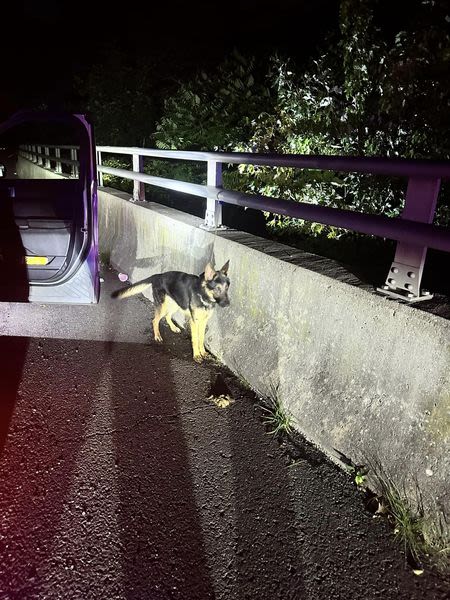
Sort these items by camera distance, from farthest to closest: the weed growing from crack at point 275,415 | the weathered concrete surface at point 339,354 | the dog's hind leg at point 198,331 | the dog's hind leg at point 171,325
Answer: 1. the dog's hind leg at point 171,325
2. the dog's hind leg at point 198,331
3. the weed growing from crack at point 275,415
4. the weathered concrete surface at point 339,354

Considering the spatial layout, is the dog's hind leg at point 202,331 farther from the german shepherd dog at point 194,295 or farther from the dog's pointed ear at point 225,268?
the dog's pointed ear at point 225,268

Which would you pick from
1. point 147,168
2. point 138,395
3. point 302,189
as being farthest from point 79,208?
point 147,168

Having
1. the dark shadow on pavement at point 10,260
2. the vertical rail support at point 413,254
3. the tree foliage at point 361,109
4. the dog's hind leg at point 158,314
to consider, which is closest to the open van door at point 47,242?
the dark shadow on pavement at point 10,260

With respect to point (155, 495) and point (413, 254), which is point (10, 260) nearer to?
point (155, 495)

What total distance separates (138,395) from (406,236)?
7.23 feet

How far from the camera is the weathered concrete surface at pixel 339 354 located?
2.24 meters

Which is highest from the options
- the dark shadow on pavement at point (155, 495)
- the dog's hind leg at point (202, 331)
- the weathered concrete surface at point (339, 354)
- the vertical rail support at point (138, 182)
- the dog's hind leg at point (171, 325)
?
the vertical rail support at point (138, 182)

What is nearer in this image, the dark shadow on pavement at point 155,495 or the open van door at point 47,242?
the dark shadow on pavement at point 155,495

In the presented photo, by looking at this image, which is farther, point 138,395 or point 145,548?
point 138,395

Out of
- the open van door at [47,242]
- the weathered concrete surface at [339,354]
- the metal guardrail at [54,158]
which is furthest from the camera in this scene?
the metal guardrail at [54,158]

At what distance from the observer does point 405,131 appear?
4.72 m

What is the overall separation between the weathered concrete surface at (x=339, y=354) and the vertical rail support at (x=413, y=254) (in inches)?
5.1

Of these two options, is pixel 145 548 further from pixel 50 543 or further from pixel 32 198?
pixel 32 198

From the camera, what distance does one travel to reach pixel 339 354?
110 inches
